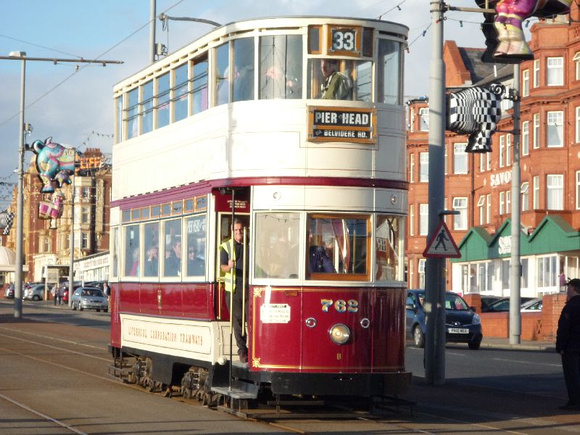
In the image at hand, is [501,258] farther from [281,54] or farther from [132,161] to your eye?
[281,54]

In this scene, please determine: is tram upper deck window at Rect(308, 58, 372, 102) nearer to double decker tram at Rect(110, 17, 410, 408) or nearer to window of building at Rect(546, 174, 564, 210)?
double decker tram at Rect(110, 17, 410, 408)

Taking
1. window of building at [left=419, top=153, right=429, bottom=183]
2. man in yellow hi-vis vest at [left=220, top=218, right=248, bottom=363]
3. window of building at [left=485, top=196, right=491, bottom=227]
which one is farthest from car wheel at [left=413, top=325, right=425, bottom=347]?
window of building at [left=419, top=153, right=429, bottom=183]

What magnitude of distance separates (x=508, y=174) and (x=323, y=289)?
49322mm

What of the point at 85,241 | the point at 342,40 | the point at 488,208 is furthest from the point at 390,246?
the point at 85,241

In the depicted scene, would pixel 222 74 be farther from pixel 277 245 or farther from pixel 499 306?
pixel 499 306

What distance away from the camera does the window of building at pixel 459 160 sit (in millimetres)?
69125

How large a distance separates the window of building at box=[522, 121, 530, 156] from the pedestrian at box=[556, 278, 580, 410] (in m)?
42.1

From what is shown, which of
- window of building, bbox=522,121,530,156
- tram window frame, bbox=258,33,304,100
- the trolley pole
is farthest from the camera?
window of building, bbox=522,121,530,156

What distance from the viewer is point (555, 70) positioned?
2217 inches

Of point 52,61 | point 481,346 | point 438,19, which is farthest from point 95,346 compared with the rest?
point 438,19

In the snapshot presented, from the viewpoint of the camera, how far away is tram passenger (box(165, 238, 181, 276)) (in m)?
17.3

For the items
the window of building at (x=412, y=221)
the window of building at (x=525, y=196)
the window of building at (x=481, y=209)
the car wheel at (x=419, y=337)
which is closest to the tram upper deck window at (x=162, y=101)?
the car wheel at (x=419, y=337)

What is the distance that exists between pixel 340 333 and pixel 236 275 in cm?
167

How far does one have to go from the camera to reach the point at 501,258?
203 ft
